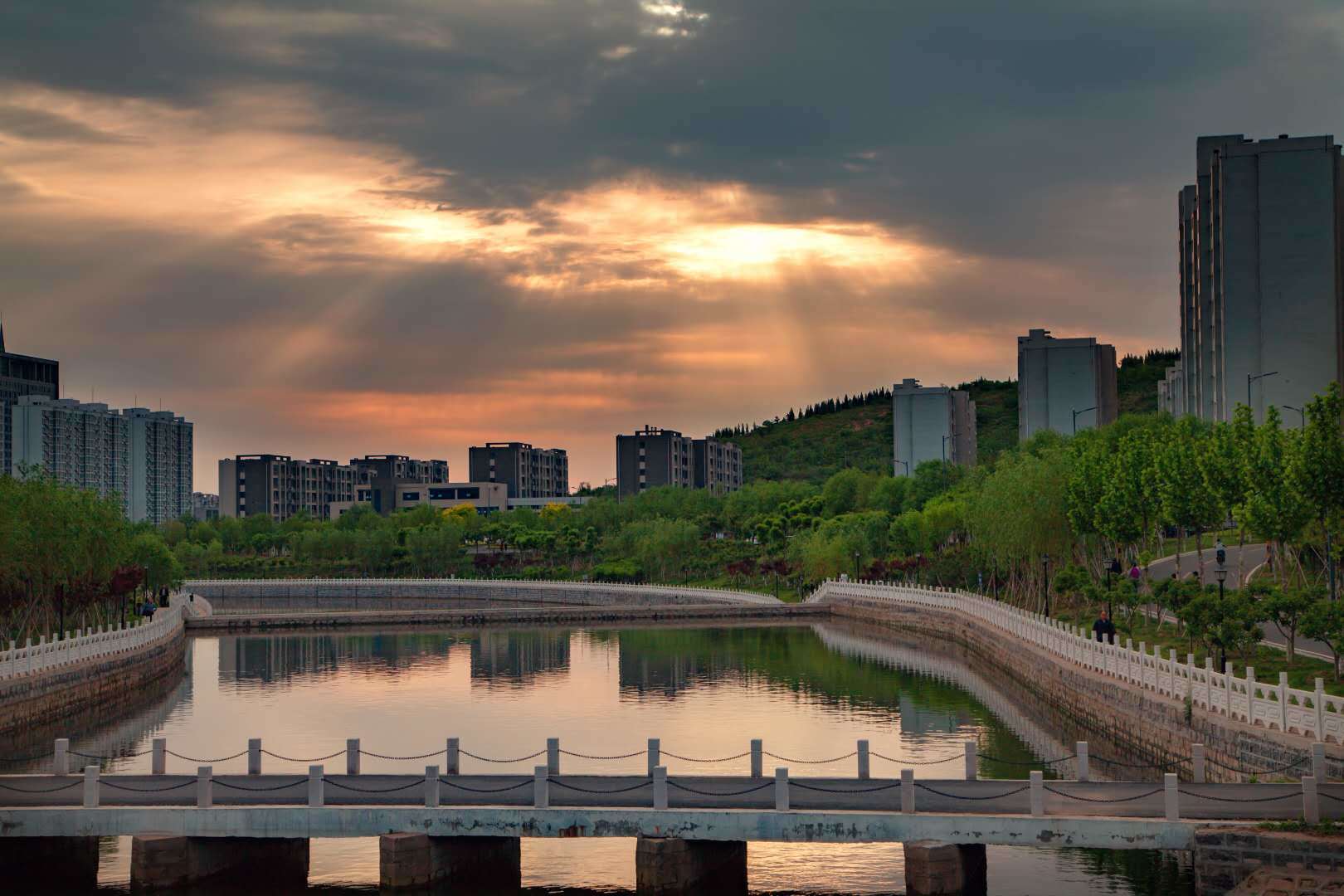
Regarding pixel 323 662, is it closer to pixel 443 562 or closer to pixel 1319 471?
pixel 1319 471

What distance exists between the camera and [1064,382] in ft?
574

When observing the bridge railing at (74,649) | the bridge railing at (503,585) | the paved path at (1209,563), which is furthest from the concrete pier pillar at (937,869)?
the bridge railing at (503,585)

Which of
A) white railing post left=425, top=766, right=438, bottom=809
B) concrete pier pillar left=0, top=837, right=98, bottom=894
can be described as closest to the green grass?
white railing post left=425, top=766, right=438, bottom=809

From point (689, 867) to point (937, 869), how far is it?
4239mm

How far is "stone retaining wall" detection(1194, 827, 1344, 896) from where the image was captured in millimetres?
21797

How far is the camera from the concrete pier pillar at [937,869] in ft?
79.9

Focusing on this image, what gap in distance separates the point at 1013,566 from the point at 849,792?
178 ft

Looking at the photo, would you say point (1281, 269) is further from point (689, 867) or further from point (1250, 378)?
point (689, 867)

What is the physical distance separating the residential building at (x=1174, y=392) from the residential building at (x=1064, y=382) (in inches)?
297

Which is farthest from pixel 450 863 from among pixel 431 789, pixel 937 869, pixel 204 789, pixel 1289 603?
pixel 1289 603

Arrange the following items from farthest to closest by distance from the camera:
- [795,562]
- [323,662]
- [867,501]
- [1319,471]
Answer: [867,501] < [795,562] < [323,662] < [1319,471]

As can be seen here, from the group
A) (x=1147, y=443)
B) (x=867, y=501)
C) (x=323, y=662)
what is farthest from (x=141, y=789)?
(x=867, y=501)

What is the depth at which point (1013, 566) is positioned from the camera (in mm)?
78375

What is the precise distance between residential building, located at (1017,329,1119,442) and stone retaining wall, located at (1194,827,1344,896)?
6066 inches
